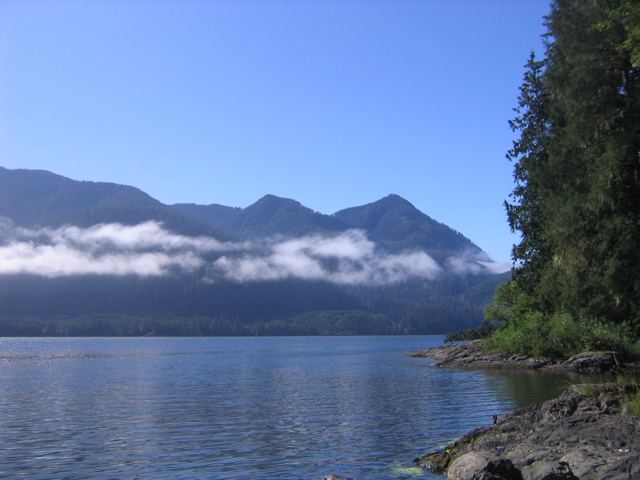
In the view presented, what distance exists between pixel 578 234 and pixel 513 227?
21.0m

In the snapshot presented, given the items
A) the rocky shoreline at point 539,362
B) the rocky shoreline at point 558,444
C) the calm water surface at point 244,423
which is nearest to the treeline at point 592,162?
the rocky shoreline at point 558,444

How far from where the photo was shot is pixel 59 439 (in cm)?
2864

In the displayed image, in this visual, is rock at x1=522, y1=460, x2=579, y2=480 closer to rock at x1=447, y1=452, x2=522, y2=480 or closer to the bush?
rock at x1=447, y1=452, x2=522, y2=480

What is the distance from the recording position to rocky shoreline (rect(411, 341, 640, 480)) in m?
16.0

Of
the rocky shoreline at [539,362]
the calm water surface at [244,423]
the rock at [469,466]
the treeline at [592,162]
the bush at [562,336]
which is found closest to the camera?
the rock at [469,466]

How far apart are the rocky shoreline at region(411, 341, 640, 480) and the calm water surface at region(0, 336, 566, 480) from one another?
275cm

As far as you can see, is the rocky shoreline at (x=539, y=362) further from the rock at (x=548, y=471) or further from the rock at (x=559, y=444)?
the rock at (x=548, y=471)

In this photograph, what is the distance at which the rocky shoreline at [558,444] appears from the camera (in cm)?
1603

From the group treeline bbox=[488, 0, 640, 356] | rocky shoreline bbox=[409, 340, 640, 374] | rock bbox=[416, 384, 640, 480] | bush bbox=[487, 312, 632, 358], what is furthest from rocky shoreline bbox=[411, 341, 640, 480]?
bush bbox=[487, 312, 632, 358]

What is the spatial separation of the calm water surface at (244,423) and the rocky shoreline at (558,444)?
2.75 m

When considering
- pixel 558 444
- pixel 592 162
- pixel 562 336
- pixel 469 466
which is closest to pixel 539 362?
pixel 562 336

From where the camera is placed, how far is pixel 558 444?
1948 centimetres

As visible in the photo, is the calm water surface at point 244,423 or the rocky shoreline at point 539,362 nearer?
the calm water surface at point 244,423

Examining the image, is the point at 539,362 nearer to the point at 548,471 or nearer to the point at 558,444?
the point at 558,444
